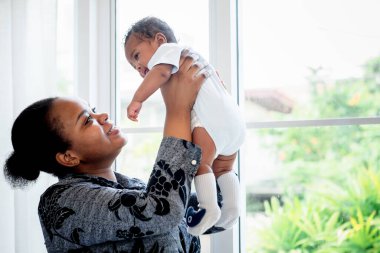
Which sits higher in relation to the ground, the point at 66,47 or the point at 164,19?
the point at 164,19

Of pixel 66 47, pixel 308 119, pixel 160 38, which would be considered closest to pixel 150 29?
pixel 160 38

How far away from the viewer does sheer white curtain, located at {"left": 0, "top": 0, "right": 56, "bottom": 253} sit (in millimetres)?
2074

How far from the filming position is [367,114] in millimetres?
1670

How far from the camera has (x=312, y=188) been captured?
1.85 m

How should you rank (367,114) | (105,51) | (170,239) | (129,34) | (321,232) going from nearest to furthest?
(170,239) < (129,34) < (367,114) < (321,232) < (105,51)

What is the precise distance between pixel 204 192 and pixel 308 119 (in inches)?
27.9

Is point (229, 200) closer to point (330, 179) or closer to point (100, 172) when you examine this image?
point (100, 172)

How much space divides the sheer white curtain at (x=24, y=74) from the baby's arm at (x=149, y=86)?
1058 millimetres

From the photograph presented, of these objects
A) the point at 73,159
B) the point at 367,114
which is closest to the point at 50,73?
the point at 73,159

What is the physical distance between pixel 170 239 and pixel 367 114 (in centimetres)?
91

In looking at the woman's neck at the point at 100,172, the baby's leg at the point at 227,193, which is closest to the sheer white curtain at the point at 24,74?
the woman's neck at the point at 100,172

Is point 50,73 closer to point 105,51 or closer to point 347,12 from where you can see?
point 105,51

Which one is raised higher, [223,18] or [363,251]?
[223,18]

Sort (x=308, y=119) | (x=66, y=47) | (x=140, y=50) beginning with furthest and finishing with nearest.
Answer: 1. (x=66, y=47)
2. (x=308, y=119)
3. (x=140, y=50)
